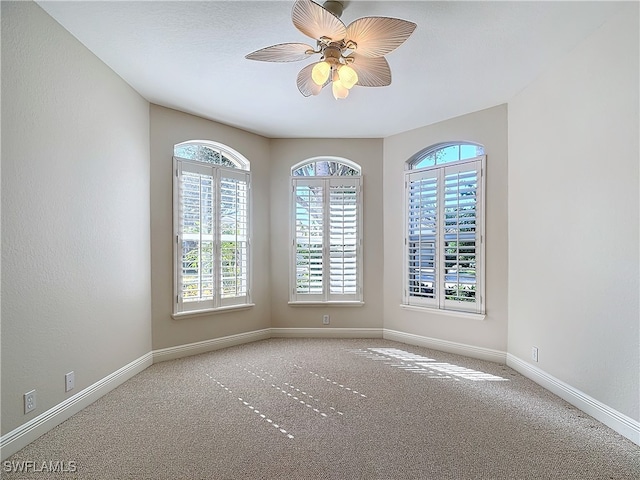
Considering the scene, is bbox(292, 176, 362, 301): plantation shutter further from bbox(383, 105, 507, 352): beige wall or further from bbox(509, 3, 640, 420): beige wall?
bbox(509, 3, 640, 420): beige wall

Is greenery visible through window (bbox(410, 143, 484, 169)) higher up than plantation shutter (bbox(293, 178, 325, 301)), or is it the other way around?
greenery visible through window (bbox(410, 143, 484, 169))

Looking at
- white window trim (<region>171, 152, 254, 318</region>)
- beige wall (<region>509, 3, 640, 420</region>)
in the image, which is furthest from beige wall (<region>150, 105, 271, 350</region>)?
beige wall (<region>509, 3, 640, 420</region>)

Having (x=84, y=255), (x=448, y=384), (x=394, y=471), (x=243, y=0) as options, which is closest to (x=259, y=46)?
(x=243, y=0)

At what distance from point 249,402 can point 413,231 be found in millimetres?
2781

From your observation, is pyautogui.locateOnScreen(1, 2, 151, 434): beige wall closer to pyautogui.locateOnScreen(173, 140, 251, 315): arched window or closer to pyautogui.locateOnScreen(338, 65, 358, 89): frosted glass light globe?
pyautogui.locateOnScreen(173, 140, 251, 315): arched window

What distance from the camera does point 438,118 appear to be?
4.34 metres

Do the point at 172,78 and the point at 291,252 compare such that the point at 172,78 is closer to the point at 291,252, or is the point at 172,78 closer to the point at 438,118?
the point at 291,252

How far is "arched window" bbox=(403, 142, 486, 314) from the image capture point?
4.11 metres

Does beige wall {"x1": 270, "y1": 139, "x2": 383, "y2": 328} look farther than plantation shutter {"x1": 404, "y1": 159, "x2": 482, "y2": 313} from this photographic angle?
Yes

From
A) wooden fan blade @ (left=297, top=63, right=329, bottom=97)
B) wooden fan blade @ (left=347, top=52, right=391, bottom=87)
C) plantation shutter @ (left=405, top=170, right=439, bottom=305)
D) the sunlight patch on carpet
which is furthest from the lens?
plantation shutter @ (left=405, top=170, right=439, bottom=305)

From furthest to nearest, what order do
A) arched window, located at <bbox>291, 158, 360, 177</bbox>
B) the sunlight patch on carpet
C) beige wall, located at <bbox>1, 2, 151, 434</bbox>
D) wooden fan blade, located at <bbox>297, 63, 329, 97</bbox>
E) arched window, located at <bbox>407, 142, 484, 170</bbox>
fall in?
arched window, located at <bbox>291, 158, 360, 177</bbox>
arched window, located at <bbox>407, 142, 484, 170</bbox>
the sunlight patch on carpet
wooden fan blade, located at <bbox>297, 63, 329, 97</bbox>
beige wall, located at <bbox>1, 2, 151, 434</bbox>

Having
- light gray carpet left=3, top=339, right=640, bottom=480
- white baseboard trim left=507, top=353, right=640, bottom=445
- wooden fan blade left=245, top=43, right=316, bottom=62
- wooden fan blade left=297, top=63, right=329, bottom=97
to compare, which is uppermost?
wooden fan blade left=245, top=43, right=316, bottom=62

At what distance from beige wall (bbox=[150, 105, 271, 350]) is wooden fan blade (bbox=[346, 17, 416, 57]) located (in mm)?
2463

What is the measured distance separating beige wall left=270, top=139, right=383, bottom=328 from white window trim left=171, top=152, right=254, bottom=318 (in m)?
0.38
